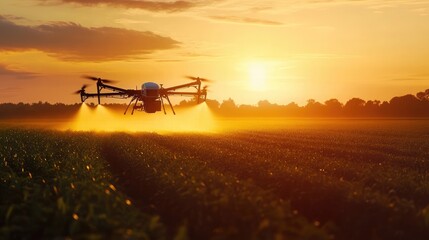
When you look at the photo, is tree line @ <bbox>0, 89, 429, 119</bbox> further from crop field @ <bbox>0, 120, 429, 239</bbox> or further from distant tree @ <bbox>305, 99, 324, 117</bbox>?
crop field @ <bbox>0, 120, 429, 239</bbox>

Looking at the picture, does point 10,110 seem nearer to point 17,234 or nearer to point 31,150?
point 31,150

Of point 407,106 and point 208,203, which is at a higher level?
point 407,106

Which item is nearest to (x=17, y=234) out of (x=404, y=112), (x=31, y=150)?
(x=31, y=150)

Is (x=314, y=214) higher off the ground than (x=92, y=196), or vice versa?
(x=92, y=196)

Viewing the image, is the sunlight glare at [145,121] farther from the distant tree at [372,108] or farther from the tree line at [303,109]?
the distant tree at [372,108]

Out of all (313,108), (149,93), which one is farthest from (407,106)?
(149,93)

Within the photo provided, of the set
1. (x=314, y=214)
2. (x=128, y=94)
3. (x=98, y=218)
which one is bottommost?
(x=314, y=214)

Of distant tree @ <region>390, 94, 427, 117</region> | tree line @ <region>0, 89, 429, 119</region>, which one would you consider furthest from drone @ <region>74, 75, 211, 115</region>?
distant tree @ <region>390, 94, 427, 117</region>

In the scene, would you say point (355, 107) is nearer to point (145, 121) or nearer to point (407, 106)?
point (407, 106)
